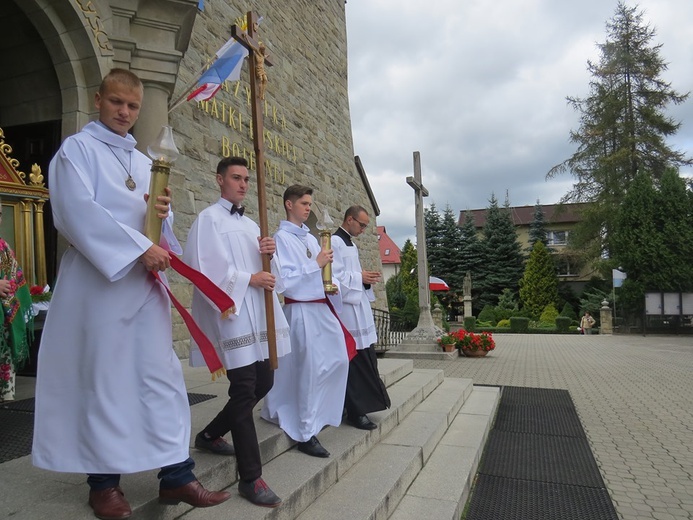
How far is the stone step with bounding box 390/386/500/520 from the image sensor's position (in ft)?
10.9

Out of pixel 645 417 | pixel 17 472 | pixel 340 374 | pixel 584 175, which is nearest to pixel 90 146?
pixel 17 472

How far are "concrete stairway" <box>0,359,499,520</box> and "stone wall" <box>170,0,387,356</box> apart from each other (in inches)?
137

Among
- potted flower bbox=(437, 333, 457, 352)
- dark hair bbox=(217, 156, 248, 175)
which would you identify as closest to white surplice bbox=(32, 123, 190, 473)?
dark hair bbox=(217, 156, 248, 175)

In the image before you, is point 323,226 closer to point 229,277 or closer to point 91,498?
point 229,277

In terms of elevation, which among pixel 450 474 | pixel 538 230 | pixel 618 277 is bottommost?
pixel 450 474

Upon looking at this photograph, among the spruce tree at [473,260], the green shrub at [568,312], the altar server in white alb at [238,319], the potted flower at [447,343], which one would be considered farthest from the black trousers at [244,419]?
the spruce tree at [473,260]

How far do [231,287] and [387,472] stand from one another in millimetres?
1737

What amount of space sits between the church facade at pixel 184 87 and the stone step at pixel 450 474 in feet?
7.03

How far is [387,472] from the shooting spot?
11.7ft

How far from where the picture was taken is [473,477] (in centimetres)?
433

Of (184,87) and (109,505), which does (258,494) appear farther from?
(184,87)

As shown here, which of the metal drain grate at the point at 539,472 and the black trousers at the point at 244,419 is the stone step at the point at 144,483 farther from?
the metal drain grate at the point at 539,472

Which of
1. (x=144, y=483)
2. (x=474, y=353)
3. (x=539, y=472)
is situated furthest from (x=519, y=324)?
(x=144, y=483)

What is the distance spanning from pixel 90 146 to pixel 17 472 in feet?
5.27
